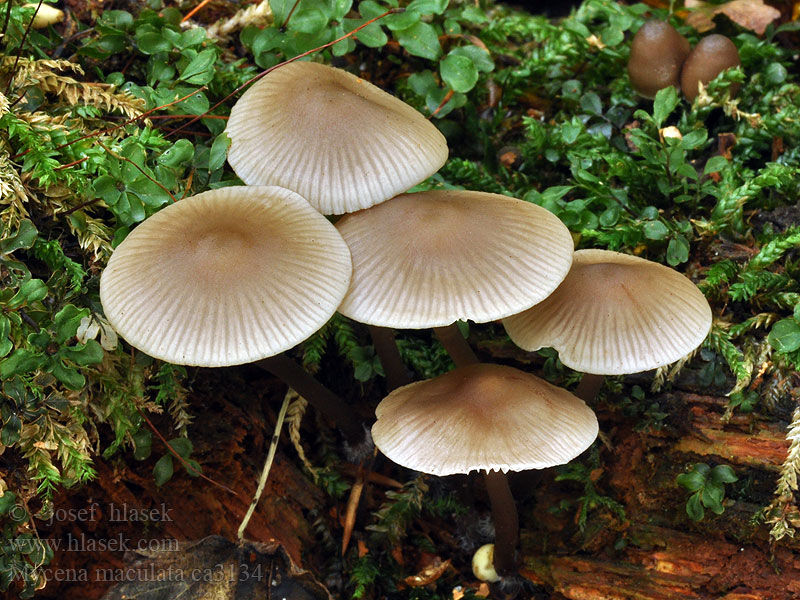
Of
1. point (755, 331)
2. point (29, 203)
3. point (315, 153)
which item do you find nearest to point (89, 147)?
point (29, 203)

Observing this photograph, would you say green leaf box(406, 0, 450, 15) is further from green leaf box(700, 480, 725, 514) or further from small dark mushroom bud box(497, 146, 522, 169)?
green leaf box(700, 480, 725, 514)

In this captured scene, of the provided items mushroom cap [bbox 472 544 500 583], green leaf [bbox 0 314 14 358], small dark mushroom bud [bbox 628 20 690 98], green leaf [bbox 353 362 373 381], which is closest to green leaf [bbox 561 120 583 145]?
small dark mushroom bud [bbox 628 20 690 98]

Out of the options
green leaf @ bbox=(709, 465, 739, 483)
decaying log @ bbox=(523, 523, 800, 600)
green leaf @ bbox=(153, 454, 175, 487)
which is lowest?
decaying log @ bbox=(523, 523, 800, 600)

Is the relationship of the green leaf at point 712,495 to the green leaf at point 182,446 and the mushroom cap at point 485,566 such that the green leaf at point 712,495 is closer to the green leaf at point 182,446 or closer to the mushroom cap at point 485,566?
the mushroom cap at point 485,566

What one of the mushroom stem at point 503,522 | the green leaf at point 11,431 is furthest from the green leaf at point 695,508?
the green leaf at point 11,431

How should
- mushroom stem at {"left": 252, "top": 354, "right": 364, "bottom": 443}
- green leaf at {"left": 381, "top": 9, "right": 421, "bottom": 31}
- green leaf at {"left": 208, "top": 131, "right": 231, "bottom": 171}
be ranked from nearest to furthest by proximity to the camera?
green leaf at {"left": 208, "top": 131, "right": 231, "bottom": 171}, mushroom stem at {"left": 252, "top": 354, "right": 364, "bottom": 443}, green leaf at {"left": 381, "top": 9, "right": 421, "bottom": 31}
